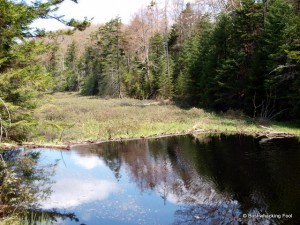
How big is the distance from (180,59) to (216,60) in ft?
38.8

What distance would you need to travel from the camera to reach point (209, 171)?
1396 cm

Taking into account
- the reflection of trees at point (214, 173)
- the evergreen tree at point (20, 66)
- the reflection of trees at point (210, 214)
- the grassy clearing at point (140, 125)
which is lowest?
the reflection of trees at point (210, 214)

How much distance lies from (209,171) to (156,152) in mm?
4838

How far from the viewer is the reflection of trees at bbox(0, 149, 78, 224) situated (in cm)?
995

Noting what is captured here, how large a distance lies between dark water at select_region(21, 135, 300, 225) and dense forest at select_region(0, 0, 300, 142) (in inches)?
150

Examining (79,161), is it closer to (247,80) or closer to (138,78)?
(247,80)

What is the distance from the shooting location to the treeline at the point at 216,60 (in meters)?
25.4

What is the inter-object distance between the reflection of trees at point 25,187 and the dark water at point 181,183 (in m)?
0.44

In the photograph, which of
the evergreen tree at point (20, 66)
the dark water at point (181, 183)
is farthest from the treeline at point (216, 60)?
the dark water at point (181, 183)

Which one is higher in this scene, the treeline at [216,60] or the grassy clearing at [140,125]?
the treeline at [216,60]

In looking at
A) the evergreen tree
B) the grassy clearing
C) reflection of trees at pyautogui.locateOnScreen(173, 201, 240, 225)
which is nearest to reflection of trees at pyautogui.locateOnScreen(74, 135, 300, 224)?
reflection of trees at pyautogui.locateOnScreen(173, 201, 240, 225)

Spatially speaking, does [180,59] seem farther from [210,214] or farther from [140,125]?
[210,214]

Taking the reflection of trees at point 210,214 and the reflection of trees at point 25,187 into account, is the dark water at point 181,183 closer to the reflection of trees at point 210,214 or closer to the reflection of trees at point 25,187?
the reflection of trees at point 210,214

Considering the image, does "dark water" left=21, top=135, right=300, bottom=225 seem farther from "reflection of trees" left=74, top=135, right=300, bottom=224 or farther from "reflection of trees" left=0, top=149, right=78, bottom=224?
"reflection of trees" left=0, top=149, right=78, bottom=224
